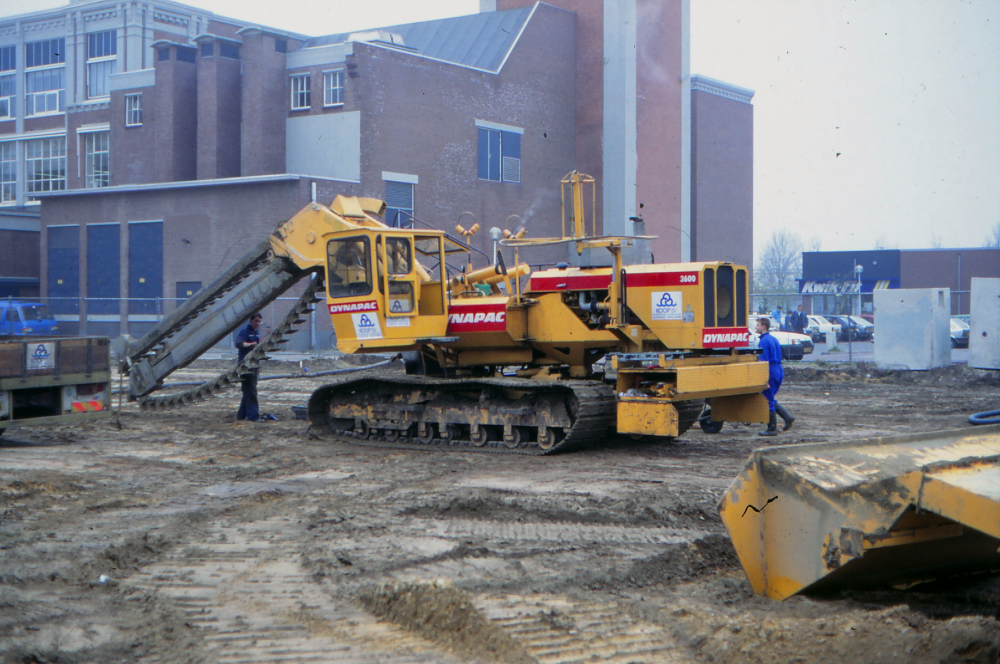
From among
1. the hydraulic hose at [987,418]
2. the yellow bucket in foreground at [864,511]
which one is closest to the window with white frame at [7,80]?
the hydraulic hose at [987,418]

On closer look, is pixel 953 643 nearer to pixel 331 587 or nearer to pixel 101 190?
pixel 331 587

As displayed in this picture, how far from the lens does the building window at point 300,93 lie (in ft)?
135

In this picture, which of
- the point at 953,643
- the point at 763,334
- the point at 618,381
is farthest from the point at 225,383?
the point at 953,643

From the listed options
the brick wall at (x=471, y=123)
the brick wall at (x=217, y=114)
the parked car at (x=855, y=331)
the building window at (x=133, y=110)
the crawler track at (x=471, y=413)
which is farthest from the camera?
the building window at (x=133, y=110)

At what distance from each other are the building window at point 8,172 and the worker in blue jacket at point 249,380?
49.5m

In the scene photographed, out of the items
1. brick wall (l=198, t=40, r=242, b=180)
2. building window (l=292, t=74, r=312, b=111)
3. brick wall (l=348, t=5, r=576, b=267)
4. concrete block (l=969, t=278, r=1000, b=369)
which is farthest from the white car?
brick wall (l=198, t=40, r=242, b=180)

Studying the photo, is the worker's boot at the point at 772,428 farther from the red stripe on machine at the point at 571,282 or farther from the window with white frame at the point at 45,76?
the window with white frame at the point at 45,76

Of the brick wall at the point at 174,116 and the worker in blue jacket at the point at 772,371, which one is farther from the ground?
the brick wall at the point at 174,116

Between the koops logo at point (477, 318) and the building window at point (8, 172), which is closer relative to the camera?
the koops logo at point (477, 318)

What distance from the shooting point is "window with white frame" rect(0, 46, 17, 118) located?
56344 millimetres

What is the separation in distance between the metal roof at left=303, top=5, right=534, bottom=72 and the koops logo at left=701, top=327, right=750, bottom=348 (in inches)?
1347

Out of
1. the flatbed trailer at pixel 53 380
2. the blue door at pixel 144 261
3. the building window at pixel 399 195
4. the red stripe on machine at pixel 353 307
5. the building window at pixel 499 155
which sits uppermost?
the building window at pixel 499 155

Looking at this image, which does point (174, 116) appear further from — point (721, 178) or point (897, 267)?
point (897, 267)

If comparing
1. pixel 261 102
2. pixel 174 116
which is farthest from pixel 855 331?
pixel 174 116
